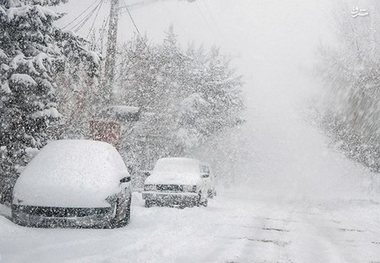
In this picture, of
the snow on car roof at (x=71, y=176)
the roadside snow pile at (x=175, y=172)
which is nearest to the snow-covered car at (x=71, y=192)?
the snow on car roof at (x=71, y=176)

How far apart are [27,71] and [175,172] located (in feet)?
23.7

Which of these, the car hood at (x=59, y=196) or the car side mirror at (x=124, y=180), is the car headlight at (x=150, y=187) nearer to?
the car side mirror at (x=124, y=180)

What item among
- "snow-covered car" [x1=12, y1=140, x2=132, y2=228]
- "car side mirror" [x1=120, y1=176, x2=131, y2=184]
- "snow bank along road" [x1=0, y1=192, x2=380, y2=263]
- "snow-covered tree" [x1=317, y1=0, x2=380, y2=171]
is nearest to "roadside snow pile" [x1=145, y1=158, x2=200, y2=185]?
"snow bank along road" [x1=0, y1=192, x2=380, y2=263]

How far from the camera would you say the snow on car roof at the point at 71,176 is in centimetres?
850

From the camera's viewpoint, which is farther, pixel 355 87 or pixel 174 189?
pixel 355 87

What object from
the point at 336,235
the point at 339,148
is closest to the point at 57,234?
the point at 336,235

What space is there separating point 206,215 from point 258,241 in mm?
4448

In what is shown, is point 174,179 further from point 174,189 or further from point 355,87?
point 355,87

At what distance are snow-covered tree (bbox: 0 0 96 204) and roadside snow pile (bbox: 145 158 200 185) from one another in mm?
4380

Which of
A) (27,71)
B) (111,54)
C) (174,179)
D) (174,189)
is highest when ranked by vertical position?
(111,54)

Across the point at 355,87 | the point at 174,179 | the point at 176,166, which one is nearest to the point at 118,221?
the point at 174,179

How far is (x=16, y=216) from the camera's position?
8.55 metres

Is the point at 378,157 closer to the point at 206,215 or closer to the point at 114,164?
the point at 206,215

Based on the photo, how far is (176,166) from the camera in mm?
18359
